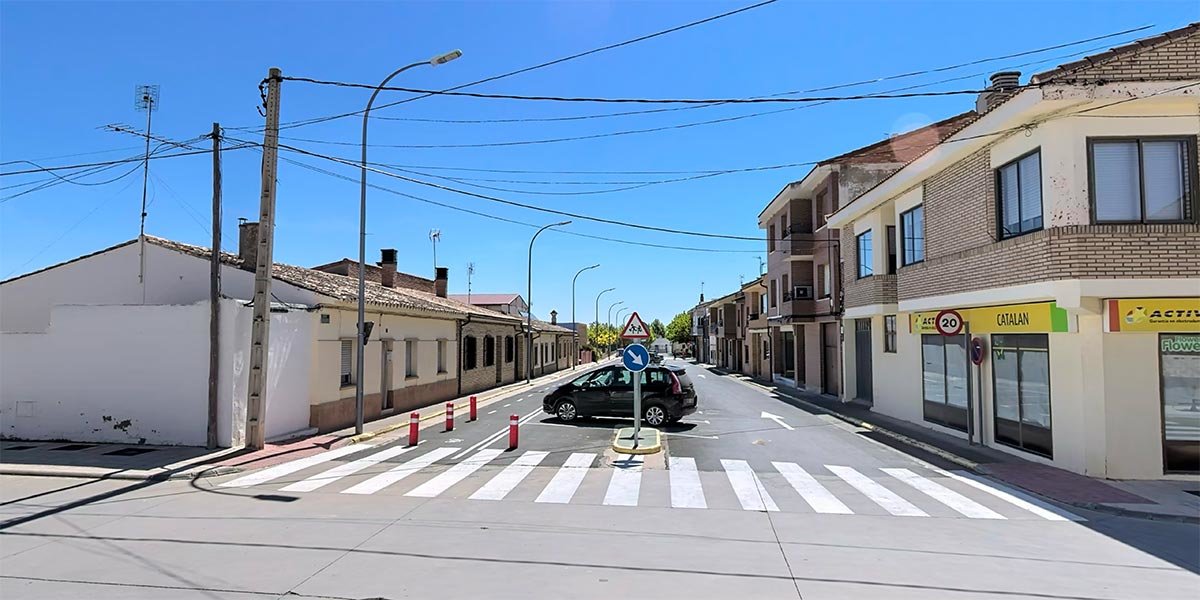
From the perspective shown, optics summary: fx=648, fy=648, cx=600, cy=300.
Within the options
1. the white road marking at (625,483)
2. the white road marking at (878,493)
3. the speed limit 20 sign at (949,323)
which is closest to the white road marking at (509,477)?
the white road marking at (625,483)

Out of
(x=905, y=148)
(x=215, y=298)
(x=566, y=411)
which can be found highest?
(x=905, y=148)

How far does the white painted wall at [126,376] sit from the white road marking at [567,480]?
6.96m

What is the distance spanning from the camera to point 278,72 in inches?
524

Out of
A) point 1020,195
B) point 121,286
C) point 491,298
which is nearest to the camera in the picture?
point 1020,195

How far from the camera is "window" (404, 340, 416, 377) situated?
21.2 metres

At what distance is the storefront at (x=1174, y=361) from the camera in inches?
410

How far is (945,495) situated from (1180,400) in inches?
184

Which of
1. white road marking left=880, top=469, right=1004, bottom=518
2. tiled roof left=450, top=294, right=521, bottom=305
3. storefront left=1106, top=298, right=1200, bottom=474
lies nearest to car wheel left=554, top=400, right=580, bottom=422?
white road marking left=880, top=469, right=1004, bottom=518

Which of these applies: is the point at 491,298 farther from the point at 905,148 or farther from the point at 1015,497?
the point at 1015,497

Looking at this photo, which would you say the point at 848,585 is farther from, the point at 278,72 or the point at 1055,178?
the point at 278,72

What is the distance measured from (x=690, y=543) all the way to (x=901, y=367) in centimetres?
1377

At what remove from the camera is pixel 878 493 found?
959cm

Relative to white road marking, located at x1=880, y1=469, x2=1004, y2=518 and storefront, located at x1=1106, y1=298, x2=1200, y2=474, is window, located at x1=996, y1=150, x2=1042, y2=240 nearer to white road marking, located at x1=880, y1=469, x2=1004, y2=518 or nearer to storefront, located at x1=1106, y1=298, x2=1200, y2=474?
storefront, located at x1=1106, y1=298, x2=1200, y2=474

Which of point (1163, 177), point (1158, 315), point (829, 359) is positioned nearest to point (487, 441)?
point (1158, 315)
